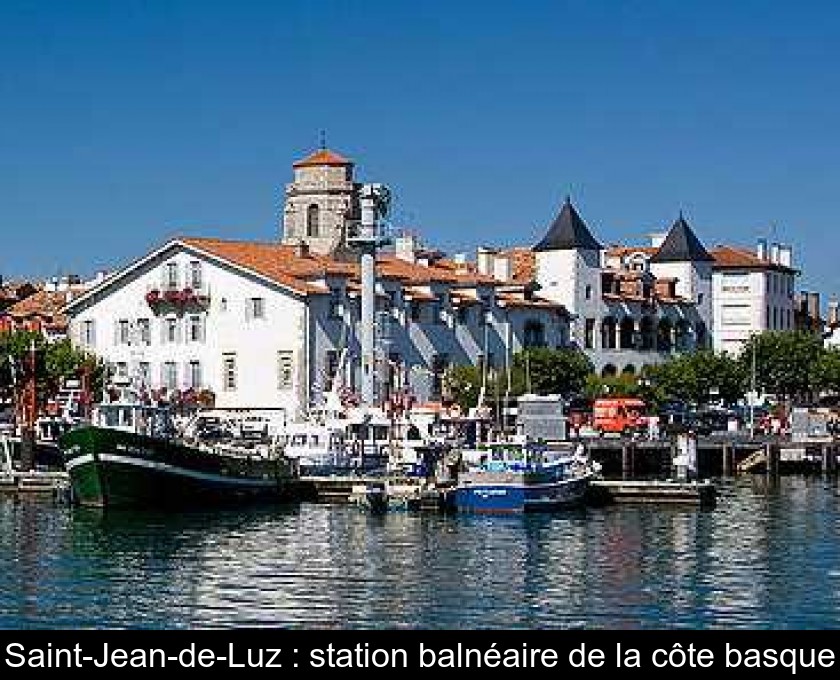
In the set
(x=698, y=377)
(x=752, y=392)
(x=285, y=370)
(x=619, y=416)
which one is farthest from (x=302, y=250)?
(x=752, y=392)

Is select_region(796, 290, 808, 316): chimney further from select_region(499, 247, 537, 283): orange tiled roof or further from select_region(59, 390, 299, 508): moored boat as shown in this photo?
select_region(59, 390, 299, 508): moored boat

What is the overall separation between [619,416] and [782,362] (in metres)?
21.5

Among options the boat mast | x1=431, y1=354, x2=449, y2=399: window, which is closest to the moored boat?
the boat mast

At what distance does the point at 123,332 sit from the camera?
113438 millimetres

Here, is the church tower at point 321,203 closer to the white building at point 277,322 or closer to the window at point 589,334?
the white building at point 277,322

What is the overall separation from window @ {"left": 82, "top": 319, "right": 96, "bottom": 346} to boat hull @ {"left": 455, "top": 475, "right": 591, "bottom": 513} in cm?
4726

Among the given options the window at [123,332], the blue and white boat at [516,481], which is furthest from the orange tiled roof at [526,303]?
the blue and white boat at [516,481]

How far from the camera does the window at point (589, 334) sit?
126m

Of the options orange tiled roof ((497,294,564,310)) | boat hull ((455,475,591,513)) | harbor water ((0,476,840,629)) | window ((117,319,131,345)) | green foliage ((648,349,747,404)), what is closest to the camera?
harbor water ((0,476,840,629))

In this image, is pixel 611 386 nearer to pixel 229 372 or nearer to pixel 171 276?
pixel 229 372

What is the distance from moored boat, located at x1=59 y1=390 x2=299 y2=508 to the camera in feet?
235

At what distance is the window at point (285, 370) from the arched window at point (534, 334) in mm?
19554

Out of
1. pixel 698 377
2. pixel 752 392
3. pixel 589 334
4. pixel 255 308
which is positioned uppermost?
pixel 255 308
